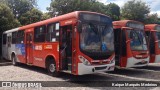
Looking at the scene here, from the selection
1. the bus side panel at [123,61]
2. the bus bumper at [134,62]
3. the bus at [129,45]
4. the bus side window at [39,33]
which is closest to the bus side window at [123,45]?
the bus at [129,45]

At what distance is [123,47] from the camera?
1207cm

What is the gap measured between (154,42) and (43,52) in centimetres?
680

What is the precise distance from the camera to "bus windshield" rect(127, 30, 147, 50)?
12.1 m

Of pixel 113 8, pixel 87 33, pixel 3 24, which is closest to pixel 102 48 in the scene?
pixel 87 33

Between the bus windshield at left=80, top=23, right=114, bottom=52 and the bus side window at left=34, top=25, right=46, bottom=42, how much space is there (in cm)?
333

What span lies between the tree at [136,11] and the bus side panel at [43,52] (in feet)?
122

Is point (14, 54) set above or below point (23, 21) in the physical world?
below

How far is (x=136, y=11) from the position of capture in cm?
4800

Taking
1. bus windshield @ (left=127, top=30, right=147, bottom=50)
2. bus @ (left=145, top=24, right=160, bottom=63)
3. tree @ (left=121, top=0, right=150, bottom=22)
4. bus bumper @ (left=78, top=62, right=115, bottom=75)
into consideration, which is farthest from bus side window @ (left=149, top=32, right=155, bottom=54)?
tree @ (left=121, top=0, right=150, bottom=22)

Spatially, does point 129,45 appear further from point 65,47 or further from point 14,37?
point 14,37

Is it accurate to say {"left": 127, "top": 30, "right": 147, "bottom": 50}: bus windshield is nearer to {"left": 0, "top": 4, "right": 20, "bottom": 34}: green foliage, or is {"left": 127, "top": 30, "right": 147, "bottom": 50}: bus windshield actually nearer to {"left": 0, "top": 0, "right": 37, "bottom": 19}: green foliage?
{"left": 0, "top": 4, "right": 20, "bottom": 34}: green foliage

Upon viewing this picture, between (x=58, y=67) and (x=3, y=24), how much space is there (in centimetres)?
1209

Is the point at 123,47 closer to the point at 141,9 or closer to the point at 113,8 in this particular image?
the point at 141,9

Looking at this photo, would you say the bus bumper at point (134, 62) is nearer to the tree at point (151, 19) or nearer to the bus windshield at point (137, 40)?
the bus windshield at point (137, 40)
